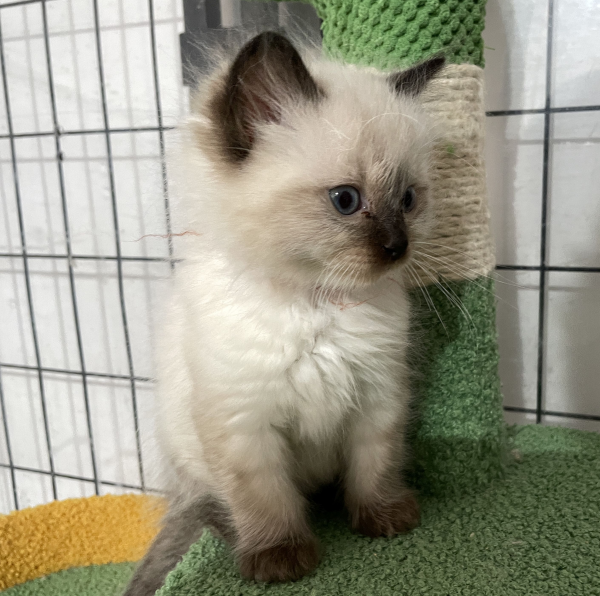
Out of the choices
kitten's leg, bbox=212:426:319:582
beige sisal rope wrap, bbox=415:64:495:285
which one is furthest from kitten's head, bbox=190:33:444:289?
kitten's leg, bbox=212:426:319:582

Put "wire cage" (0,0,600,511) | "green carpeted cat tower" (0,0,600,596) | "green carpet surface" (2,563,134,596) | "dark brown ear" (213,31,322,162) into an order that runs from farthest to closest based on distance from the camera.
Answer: "wire cage" (0,0,600,511) < "green carpet surface" (2,563,134,596) < "green carpeted cat tower" (0,0,600,596) < "dark brown ear" (213,31,322,162)

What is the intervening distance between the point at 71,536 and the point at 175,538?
1.80ft

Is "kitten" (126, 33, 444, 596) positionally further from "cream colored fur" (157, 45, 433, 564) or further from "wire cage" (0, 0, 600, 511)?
"wire cage" (0, 0, 600, 511)

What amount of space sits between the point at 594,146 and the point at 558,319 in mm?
413

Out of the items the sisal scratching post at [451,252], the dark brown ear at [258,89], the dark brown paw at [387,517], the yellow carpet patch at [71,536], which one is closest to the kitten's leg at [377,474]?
the dark brown paw at [387,517]

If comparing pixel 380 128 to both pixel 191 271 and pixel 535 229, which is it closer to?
pixel 191 271

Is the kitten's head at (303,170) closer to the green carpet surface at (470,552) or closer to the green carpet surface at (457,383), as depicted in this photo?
the green carpet surface at (457,383)

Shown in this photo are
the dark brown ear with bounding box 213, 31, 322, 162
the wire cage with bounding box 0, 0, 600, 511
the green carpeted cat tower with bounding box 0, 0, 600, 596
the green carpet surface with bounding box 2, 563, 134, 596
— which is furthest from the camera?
the wire cage with bounding box 0, 0, 600, 511

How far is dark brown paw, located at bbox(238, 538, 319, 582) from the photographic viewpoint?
2.68 ft

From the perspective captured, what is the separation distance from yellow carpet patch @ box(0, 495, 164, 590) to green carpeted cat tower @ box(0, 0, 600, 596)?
24.2 inches

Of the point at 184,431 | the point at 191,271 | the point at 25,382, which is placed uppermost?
the point at 191,271

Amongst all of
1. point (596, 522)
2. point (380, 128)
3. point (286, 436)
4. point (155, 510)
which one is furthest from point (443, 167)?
point (155, 510)

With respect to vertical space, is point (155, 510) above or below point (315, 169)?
below

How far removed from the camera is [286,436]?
2.97ft
